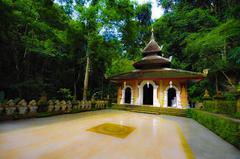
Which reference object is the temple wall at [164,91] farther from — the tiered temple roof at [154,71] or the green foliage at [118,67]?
the green foliage at [118,67]

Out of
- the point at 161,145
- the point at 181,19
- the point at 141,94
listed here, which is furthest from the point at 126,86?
the point at 181,19

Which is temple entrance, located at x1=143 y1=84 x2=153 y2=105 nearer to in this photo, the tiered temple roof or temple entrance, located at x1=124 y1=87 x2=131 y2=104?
temple entrance, located at x1=124 y1=87 x2=131 y2=104

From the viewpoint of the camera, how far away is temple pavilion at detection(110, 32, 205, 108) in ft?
50.4

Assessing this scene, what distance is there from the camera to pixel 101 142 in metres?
4.57

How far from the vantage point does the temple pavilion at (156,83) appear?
1535cm

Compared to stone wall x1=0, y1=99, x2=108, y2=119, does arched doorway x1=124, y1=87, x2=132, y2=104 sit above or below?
above

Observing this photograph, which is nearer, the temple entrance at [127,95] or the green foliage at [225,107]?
the green foliage at [225,107]

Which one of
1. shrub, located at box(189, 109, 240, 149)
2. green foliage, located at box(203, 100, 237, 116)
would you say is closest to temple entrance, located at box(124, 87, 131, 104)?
green foliage, located at box(203, 100, 237, 116)

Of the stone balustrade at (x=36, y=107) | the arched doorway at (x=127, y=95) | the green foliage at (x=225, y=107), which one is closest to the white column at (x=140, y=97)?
the arched doorway at (x=127, y=95)

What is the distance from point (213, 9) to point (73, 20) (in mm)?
30026

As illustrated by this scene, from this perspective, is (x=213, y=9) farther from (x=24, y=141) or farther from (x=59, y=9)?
(x=24, y=141)

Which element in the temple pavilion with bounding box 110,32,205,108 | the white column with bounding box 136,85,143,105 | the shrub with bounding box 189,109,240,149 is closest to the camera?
the shrub with bounding box 189,109,240,149

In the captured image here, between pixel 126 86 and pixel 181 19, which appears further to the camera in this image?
pixel 181 19

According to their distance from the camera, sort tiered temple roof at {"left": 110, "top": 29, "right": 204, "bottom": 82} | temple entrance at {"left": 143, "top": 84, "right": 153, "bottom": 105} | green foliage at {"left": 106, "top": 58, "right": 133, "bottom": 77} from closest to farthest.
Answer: tiered temple roof at {"left": 110, "top": 29, "right": 204, "bottom": 82}
temple entrance at {"left": 143, "top": 84, "right": 153, "bottom": 105}
green foliage at {"left": 106, "top": 58, "right": 133, "bottom": 77}
